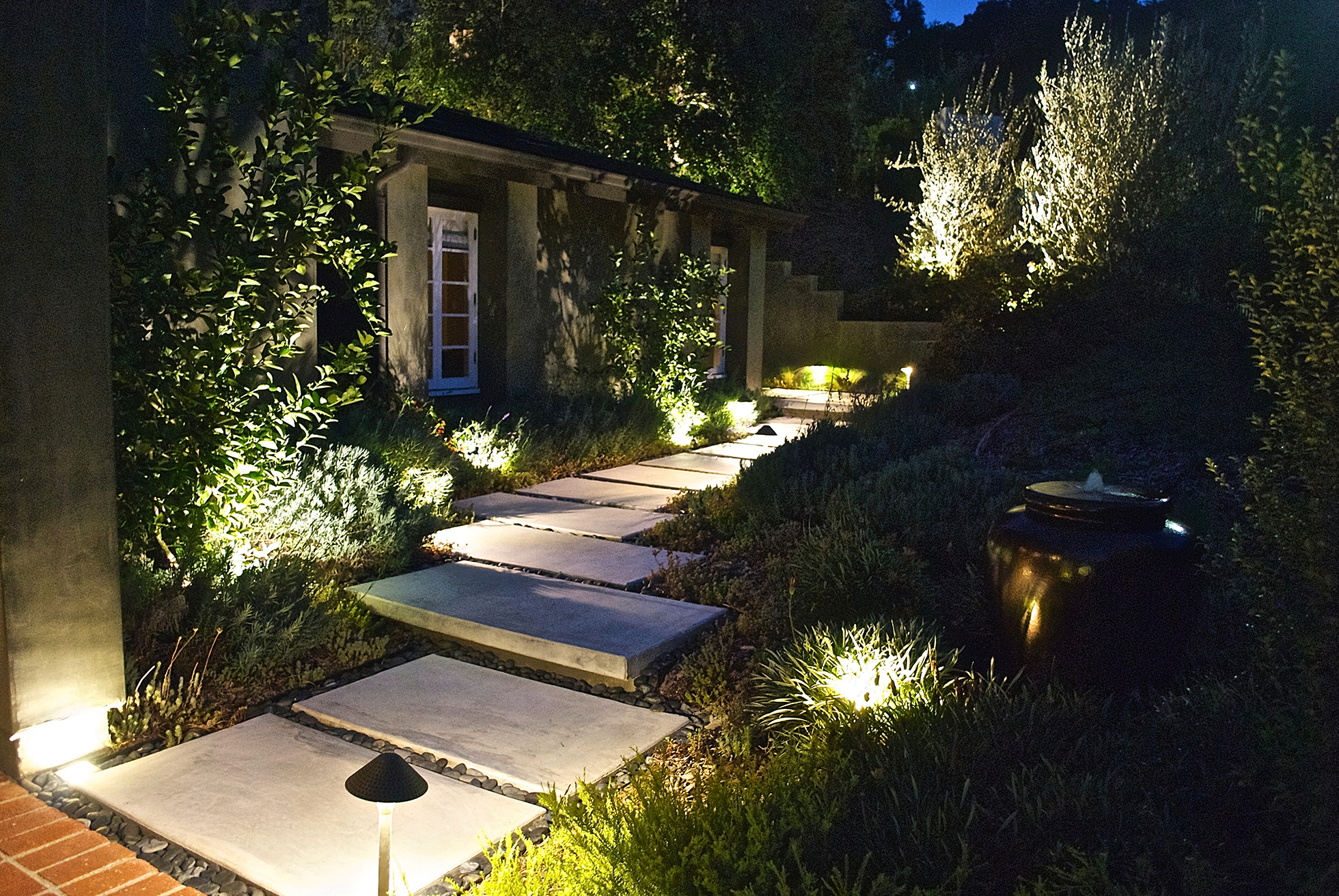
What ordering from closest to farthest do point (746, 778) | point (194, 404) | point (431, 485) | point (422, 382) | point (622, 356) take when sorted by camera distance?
1. point (746, 778)
2. point (194, 404)
3. point (431, 485)
4. point (422, 382)
5. point (622, 356)

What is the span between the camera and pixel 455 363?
9.52 meters

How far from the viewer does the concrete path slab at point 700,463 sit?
8.62 meters

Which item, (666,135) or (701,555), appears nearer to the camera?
(701,555)

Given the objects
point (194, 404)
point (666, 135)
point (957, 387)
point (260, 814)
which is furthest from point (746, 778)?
point (666, 135)

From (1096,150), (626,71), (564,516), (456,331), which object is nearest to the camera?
(564,516)

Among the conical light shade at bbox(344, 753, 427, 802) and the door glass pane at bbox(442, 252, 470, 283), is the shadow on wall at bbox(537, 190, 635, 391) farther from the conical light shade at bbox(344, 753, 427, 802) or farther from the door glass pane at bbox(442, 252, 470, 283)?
the conical light shade at bbox(344, 753, 427, 802)

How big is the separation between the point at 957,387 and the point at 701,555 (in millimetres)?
5081

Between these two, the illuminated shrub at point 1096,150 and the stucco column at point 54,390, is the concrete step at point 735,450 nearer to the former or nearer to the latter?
the illuminated shrub at point 1096,150

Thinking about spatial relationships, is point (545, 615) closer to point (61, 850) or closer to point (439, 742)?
point (439, 742)

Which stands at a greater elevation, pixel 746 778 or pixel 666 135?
pixel 666 135

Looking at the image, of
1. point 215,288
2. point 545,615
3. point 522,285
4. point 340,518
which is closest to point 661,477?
point 522,285

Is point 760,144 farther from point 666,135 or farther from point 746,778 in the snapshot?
point 746,778

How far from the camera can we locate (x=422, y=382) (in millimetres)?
8109

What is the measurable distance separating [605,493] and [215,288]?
3959 mm
